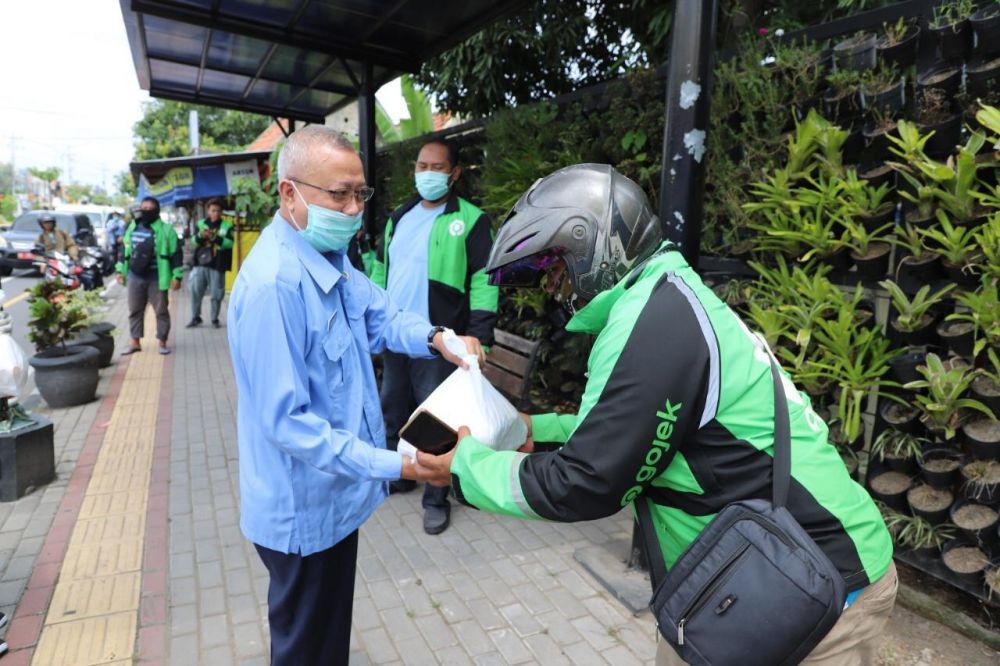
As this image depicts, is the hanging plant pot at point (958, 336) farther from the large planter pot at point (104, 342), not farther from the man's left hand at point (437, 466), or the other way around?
the large planter pot at point (104, 342)

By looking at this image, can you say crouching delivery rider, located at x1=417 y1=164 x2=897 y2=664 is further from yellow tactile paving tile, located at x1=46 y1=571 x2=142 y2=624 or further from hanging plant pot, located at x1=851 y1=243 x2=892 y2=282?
yellow tactile paving tile, located at x1=46 y1=571 x2=142 y2=624

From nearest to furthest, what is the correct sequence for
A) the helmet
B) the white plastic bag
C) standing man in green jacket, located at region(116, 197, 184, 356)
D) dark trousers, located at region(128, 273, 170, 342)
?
the helmet → the white plastic bag → standing man in green jacket, located at region(116, 197, 184, 356) → dark trousers, located at region(128, 273, 170, 342)

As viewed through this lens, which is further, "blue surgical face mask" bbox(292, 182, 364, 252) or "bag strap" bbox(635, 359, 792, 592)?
"blue surgical face mask" bbox(292, 182, 364, 252)

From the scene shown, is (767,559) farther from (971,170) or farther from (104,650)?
(104,650)

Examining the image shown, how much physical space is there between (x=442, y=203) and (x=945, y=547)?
10.4 ft

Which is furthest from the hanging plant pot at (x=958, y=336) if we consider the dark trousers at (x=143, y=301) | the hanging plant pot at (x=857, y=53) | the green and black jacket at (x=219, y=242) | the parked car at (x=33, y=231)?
the parked car at (x=33, y=231)

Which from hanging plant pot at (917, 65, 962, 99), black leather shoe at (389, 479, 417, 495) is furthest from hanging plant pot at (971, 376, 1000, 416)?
black leather shoe at (389, 479, 417, 495)

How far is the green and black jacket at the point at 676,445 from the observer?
1.41 meters

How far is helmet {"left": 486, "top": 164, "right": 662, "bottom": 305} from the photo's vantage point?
161 cm

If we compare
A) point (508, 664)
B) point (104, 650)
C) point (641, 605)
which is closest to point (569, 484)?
point (508, 664)

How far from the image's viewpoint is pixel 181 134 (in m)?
37.0

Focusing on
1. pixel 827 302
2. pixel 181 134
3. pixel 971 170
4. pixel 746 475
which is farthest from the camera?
pixel 181 134

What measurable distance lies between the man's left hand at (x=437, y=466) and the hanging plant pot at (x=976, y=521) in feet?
7.78

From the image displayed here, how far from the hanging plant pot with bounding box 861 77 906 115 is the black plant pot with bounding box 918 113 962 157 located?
0.21 meters
